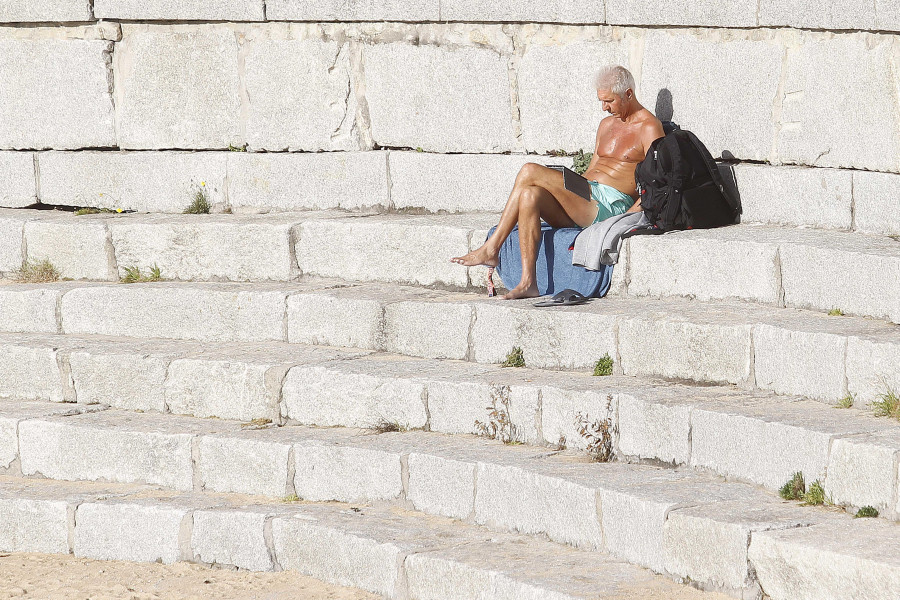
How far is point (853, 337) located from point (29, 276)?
5.94m

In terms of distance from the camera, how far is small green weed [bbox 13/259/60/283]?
872 cm

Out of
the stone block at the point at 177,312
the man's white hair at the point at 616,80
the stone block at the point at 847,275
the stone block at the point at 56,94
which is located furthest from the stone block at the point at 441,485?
the stone block at the point at 56,94

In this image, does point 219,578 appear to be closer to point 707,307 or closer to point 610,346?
point 610,346

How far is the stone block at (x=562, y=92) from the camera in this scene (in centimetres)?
792

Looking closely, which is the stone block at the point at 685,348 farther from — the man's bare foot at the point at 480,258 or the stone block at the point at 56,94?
the stone block at the point at 56,94

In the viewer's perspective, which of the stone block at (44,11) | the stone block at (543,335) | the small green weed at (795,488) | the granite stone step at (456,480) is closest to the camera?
the granite stone step at (456,480)

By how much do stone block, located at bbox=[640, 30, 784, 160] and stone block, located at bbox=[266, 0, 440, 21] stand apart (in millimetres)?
1652

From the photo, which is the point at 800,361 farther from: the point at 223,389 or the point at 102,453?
the point at 102,453

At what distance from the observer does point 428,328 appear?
698 centimetres

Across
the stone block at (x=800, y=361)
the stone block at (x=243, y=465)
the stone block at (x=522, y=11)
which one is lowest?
the stone block at (x=243, y=465)

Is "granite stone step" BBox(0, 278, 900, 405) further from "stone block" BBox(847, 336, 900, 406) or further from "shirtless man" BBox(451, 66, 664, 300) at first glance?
"shirtless man" BBox(451, 66, 664, 300)

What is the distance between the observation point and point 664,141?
6902 mm

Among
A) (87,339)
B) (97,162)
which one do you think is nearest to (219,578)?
(87,339)

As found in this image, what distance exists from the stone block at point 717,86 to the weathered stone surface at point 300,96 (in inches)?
89.8
